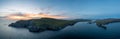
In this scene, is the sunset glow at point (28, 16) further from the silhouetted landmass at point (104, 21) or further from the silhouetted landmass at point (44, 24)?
the silhouetted landmass at point (104, 21)

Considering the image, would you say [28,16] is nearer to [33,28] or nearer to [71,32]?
[33,28]

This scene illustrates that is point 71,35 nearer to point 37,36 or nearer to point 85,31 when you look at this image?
point 85,31

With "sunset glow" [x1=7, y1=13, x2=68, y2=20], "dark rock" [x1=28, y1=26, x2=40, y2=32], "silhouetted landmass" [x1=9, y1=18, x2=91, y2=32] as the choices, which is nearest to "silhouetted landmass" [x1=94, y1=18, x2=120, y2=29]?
"silhouetted landmass" [x1=9, y1=18, x2=91, y2=32]

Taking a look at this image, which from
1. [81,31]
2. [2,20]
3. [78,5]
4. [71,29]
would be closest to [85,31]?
[81,31]

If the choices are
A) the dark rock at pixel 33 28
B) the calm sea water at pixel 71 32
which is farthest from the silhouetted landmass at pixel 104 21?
the dark rock at pixel 33 28

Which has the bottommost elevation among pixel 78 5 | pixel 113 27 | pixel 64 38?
pixel 64 38

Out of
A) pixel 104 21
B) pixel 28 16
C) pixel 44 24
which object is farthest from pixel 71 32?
pixel 28 16

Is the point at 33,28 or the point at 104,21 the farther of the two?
the point at 104,21
